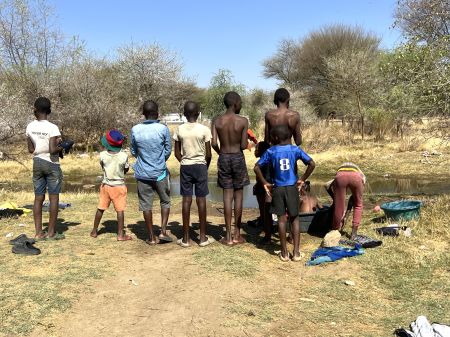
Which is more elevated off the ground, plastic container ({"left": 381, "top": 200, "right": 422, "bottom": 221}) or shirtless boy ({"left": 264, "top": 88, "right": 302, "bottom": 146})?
shirtless boy ({"left": 264, "top": 88, "right": 302, "bottom": 146})

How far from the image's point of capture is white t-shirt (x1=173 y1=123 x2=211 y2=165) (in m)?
6.16

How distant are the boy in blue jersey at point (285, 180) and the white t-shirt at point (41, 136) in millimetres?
2988

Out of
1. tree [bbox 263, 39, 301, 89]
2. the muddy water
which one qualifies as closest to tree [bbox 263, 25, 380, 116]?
tree [bbox 263, 39, 301, 89]

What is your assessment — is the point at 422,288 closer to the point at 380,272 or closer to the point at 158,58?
the point at 380,272

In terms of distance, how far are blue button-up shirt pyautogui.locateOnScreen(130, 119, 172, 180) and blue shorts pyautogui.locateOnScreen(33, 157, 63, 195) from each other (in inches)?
44.8

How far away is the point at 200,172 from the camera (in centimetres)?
622

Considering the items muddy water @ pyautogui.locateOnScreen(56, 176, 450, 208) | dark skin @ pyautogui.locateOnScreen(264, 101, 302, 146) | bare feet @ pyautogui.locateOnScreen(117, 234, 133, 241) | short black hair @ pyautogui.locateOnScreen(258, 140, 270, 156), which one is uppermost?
dark skin @ pyautogui.locateOnScreen(264, 101, 302, 146)

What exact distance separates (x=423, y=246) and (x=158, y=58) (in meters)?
27.9

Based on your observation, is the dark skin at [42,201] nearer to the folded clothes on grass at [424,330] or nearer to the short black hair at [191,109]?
the short black hair at [191,109]

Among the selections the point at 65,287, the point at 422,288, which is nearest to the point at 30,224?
the point at 65,287

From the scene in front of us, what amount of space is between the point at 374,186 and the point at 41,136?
12970 mm

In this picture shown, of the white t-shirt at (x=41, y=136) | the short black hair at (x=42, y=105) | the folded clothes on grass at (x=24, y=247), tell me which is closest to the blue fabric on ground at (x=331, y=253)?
the folded clothes on grass at (x=24, y=247)

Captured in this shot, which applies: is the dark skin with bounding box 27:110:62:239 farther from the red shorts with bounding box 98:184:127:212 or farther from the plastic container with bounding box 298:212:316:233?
the plastic container with bounding box 298:212:316:233

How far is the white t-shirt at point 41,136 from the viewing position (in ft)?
20.4
